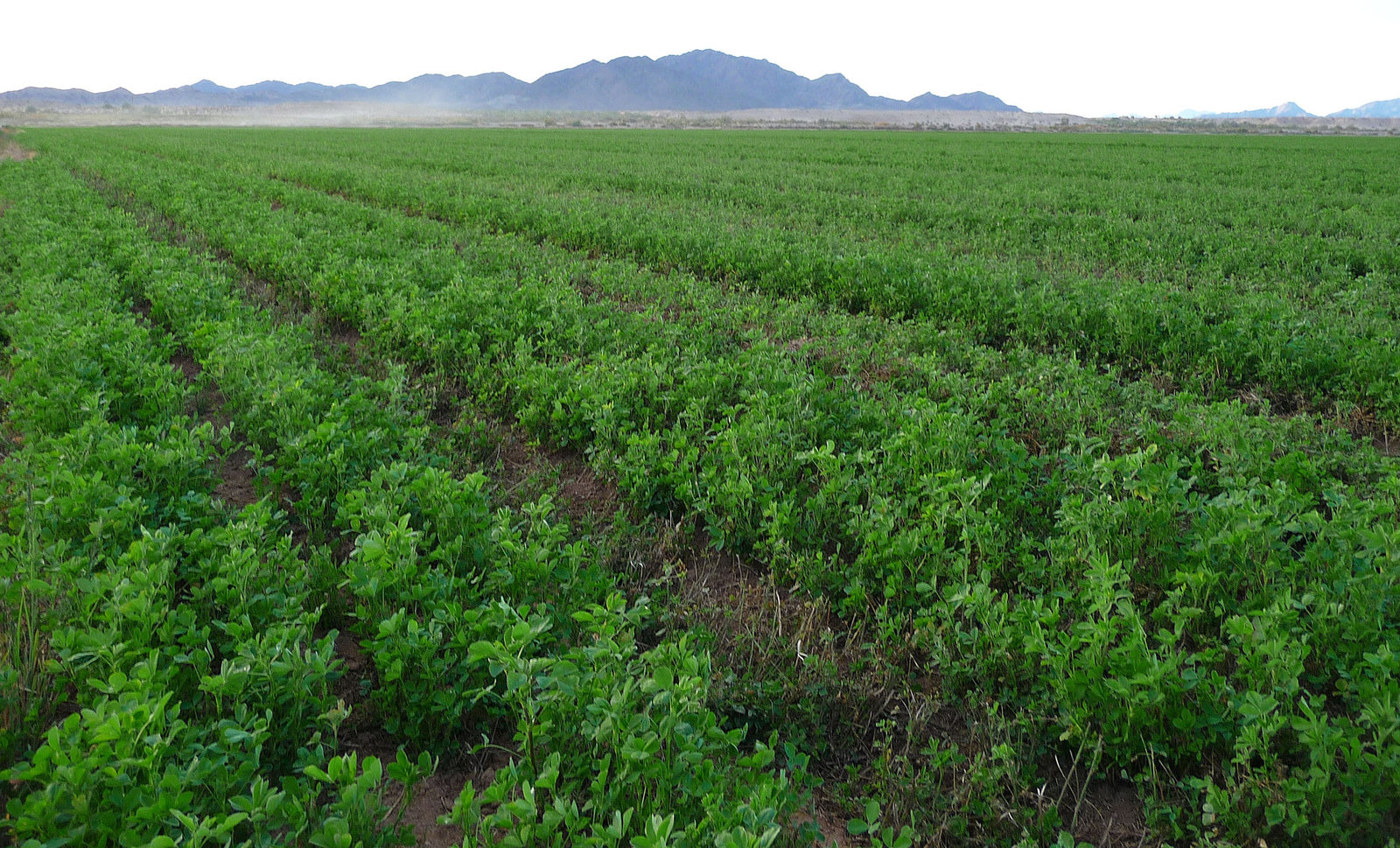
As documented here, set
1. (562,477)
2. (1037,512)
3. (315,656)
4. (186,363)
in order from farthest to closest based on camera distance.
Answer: (186,363)
(562,477)
(1037,512)
(315,656)

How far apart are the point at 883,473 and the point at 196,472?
14.1 feet

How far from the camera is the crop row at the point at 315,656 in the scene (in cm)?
231

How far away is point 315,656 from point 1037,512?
3.92 m

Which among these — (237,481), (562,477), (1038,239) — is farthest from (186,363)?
(1038,239)

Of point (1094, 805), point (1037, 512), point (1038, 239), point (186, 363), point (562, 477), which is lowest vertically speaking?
point (1094, 805)

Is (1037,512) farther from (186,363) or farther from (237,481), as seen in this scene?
(186,363)

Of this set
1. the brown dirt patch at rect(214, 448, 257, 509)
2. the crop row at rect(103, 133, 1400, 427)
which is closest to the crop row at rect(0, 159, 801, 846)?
the brown dirt patch at rect(214, 448, 257, 509)

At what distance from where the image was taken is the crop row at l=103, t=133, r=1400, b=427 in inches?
290

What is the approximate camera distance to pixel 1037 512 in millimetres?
4500

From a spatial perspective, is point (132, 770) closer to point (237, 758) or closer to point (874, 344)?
point (237, 758)

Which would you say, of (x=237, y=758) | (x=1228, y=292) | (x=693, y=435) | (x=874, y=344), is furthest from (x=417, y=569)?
(x=1228, y=292)

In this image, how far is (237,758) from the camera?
8.78 feet

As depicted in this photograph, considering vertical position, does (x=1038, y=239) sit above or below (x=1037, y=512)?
above

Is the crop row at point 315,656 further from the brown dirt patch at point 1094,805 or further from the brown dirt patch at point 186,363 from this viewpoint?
the brown dirt patch at point 186,363
